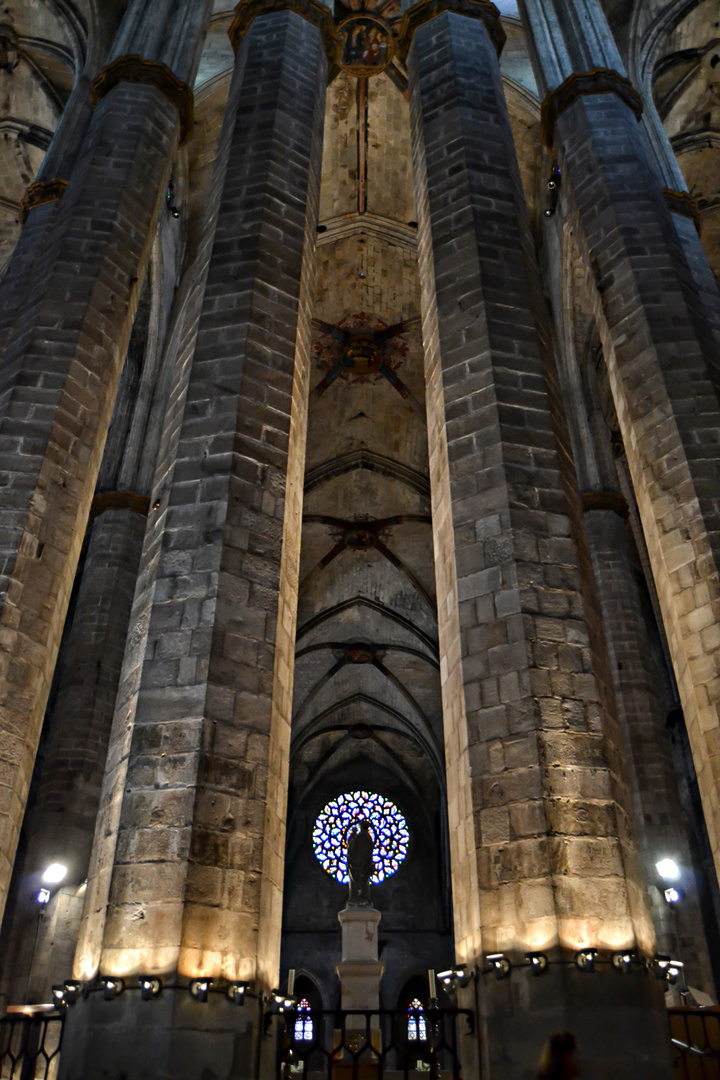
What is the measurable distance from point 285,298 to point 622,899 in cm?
522

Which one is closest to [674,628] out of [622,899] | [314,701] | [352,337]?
[622,899]

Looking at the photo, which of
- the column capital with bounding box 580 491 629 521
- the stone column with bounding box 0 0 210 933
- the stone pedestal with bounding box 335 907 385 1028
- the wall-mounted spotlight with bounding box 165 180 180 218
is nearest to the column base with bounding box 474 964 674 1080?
the stone column with bounding box 0 0 210 933

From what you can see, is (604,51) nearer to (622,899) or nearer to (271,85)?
(271,85)

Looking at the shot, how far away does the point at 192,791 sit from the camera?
198 inches

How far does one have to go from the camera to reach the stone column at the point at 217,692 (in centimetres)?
461

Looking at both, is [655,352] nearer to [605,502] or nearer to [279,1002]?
[605,502]

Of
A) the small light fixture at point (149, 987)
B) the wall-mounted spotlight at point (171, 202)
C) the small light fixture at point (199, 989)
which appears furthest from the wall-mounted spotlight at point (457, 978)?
the wall-mounted spotlight at point (171, 202)

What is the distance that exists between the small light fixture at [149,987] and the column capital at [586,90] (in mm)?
9294

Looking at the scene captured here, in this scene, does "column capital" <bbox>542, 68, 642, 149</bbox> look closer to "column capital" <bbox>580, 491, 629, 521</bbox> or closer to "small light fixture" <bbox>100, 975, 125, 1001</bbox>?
"column capital" <bbox>580, 491, 629, 521</bbox>

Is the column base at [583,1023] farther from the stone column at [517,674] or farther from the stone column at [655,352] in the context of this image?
the stone column at [655,352]

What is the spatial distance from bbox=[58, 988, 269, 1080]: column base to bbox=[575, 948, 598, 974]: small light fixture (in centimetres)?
170

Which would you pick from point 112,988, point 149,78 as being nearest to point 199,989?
point 112,988

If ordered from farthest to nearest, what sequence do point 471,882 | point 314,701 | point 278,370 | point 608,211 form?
point 314,701, point 608,211, point 278,370, point 471,882

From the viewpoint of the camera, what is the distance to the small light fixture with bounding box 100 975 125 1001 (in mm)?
4512
